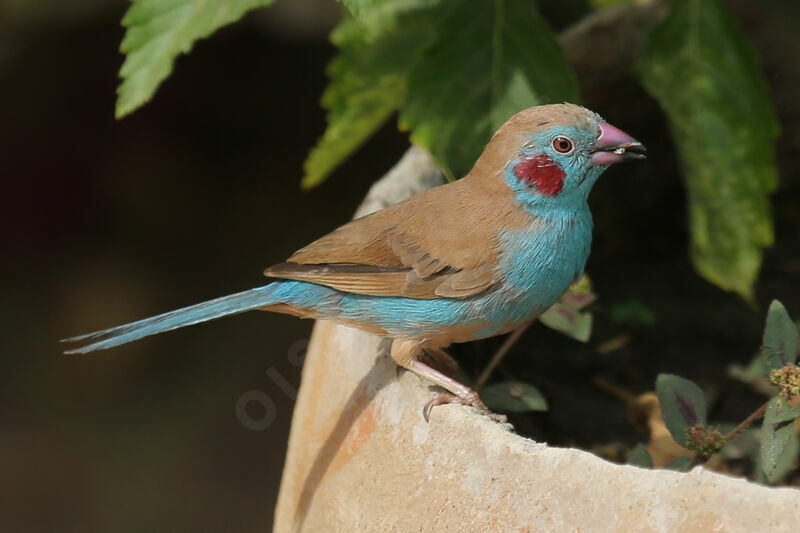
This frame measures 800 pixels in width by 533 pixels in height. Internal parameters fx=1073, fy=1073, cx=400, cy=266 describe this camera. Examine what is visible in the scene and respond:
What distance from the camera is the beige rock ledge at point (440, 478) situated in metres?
1.88

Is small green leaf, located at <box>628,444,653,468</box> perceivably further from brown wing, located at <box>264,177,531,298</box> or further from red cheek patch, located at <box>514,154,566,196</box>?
red cheek patch, located at <box>514,154,566,196</box>

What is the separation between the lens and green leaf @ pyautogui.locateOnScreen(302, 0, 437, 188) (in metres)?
3.67

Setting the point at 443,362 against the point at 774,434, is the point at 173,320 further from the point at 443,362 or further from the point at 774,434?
the point at 774,434

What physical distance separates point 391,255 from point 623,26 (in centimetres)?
151

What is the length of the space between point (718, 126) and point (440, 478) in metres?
1.80

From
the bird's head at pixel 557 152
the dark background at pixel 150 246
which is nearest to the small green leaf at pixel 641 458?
the bird's head at pixel 557 152

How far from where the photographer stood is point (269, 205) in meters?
6.81

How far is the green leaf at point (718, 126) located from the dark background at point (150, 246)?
8.78ft

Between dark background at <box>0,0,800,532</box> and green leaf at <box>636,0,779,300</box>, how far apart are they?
2676 mm

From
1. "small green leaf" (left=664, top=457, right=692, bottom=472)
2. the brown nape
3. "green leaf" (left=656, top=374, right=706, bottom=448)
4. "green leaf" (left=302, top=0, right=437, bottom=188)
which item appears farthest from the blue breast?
"green leaf" (left=302, top=0, right=437, bottom=188)

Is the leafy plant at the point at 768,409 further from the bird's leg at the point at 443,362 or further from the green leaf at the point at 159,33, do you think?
the green leaf at the point at 159,33

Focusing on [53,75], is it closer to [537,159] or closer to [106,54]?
[106,54]

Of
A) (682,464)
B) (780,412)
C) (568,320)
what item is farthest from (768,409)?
(568,320)

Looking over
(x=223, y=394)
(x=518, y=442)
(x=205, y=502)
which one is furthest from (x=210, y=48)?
(x=518, y=442)
